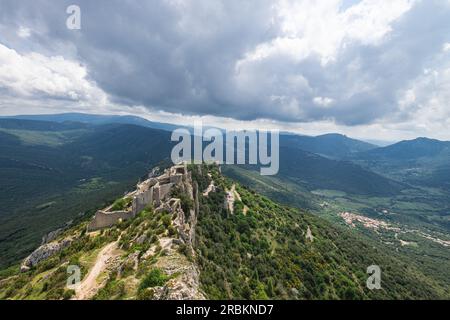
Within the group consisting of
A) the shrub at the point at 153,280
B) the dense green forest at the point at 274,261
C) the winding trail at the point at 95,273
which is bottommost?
the dense green forest at the point at 274,261

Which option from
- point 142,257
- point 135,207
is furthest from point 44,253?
point 142,257

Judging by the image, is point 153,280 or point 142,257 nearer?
point 153,280

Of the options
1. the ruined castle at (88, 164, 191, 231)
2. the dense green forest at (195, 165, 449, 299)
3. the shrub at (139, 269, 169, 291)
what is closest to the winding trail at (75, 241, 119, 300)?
the shrub at (139, 269, 169, 291)

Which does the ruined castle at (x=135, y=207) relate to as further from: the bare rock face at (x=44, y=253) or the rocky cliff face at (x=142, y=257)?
the bare rock face at (x=44, y=253)

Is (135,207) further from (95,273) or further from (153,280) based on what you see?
(153,280)

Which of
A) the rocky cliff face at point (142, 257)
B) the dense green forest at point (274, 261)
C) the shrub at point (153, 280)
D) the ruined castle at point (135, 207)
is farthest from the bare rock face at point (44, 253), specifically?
the shrub at point (153, 280)

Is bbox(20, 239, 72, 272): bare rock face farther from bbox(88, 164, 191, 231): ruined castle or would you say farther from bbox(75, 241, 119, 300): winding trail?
bbox(75, 241, 119, 300): winding trail

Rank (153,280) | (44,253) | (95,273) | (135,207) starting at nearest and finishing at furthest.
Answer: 1. (153,280)
2. (95,273)
3. (135,207)
4. (44,253)
